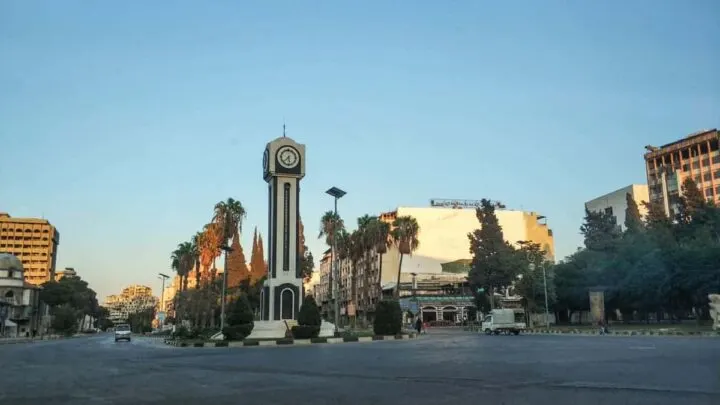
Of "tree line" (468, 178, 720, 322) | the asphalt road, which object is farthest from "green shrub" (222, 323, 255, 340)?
"tree line" (468, 178, 720, 322)

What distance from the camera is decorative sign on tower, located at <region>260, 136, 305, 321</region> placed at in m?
47.2

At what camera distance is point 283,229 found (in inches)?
1917

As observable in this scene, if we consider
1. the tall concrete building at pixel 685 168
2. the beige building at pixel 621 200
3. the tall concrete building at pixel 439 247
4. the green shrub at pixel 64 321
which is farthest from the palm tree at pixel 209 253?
the tall concrete building at pixel 685 168

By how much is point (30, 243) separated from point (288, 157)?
516 feet

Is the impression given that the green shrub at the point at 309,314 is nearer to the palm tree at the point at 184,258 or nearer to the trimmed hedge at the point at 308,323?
the trimmed hedge at the point at 308,323

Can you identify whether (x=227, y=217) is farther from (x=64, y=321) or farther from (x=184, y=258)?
(x=64, y=321)

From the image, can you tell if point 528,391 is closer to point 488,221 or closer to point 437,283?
point 488,221

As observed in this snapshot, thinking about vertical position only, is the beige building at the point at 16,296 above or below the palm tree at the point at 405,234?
below

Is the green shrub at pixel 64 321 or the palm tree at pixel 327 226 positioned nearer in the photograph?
the palm tree at pixel 327 226

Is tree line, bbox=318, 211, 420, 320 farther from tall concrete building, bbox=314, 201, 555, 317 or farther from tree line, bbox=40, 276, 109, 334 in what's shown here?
tree line, bbox=40, 276, 109, 334

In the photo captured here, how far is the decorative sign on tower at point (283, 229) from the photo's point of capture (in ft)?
155

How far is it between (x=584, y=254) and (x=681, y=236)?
10.7 meters

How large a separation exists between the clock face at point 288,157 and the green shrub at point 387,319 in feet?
46.8

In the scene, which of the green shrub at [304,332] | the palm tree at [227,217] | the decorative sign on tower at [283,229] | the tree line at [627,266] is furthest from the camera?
the palm tree at [227,217]
